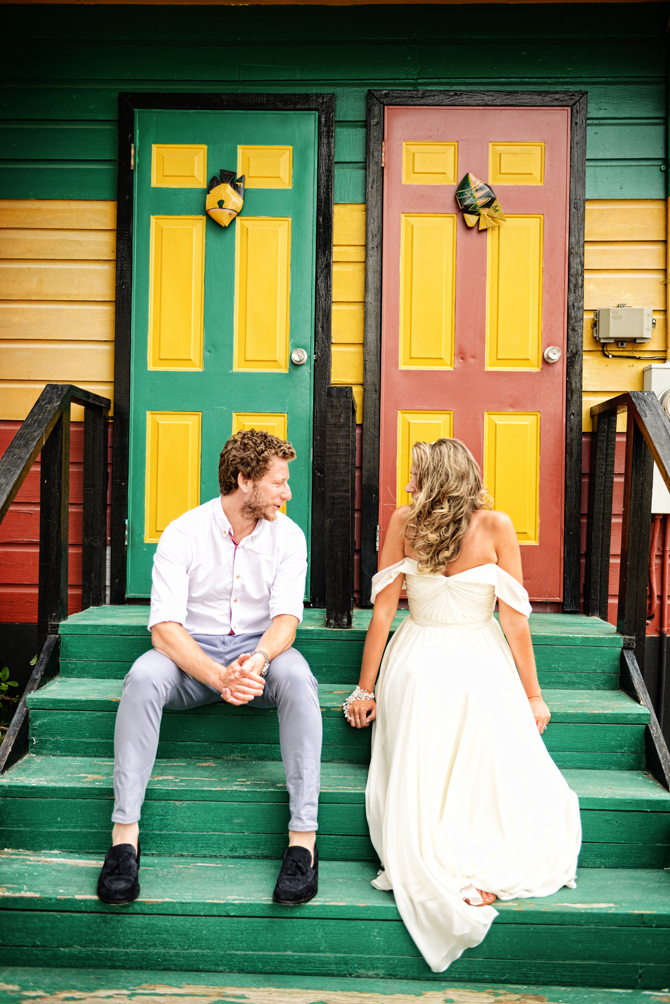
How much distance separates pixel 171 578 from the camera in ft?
7.47

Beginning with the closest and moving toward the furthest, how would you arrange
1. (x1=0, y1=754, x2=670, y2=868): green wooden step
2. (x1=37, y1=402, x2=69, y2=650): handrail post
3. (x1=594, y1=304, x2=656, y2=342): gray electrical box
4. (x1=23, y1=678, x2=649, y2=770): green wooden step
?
(x1=0, y1=754, x2=670, y2=868): green wooden step
(x1=23, y1=678, x2=649, y2=770): green wooden step
(x1=37, y1=402, x2=69, y2=650): handrail post
(x1=594, y1=304, x2=656, y2=342): gray electrical box

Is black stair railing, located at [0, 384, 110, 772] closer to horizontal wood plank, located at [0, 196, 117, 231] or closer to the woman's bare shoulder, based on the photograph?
horizontal wood plank, located at [0, 196, 117, 231]

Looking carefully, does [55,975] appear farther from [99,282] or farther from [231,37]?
[231,37]

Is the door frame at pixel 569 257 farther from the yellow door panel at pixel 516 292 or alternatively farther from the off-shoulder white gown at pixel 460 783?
the off-shoulder white gown at pixel 460 783

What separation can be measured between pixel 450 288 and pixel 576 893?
8.51 feet

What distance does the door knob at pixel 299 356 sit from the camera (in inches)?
133

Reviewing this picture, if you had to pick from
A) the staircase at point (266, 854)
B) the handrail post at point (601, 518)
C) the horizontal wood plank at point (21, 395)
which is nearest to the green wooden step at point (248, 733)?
the staircase at point (266, 854)

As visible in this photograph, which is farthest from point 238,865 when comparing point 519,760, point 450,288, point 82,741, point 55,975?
point 450,288

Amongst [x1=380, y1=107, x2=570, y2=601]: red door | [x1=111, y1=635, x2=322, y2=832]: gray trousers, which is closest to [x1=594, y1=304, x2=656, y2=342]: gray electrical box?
[x1=380, y1=107, x2=570, y2=601]: red door

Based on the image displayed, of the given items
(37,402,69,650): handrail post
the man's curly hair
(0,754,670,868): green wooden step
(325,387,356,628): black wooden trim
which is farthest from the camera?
(37,402,69,650): handrail post

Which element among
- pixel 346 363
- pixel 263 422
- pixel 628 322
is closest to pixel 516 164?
pixel 628 322

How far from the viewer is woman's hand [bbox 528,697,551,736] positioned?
2.23m

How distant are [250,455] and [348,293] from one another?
1.46m

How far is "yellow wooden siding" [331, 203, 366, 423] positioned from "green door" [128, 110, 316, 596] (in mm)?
129
